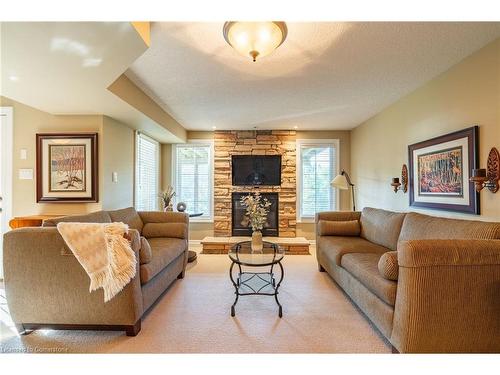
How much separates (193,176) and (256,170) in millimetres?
1442

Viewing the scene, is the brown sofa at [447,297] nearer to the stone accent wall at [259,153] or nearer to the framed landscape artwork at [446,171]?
the framed landscape artwork at [446,171]

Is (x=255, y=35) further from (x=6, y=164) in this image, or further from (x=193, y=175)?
(x=193, y=175)

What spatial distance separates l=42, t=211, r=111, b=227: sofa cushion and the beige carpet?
89 centimetres

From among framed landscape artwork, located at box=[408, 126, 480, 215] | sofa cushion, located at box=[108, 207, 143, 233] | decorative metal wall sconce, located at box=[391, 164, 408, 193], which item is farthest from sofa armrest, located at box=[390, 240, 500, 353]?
sofa cushion, located at box=[108, 207, 143, 233]

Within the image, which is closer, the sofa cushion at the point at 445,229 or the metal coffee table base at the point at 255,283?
the sofa cushion at the point at 445,229

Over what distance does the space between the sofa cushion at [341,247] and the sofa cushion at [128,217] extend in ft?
8.42

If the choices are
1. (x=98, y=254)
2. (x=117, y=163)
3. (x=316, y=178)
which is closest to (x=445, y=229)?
(x=98, y=254)

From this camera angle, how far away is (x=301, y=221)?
5.46m

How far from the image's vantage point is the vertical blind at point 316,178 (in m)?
5.48

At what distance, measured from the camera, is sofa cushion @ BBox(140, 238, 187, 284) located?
2170 millimetres

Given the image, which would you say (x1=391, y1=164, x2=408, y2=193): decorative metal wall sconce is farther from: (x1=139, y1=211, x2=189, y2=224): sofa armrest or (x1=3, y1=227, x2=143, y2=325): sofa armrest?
(x1=3, y1=227, x2=143, y2=325): sofa armrest

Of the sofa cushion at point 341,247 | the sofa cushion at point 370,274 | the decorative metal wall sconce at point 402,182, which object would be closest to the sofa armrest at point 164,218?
the sofa cushion at point 341,247

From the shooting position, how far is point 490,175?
2.10 metres

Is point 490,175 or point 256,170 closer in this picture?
point 490,175
